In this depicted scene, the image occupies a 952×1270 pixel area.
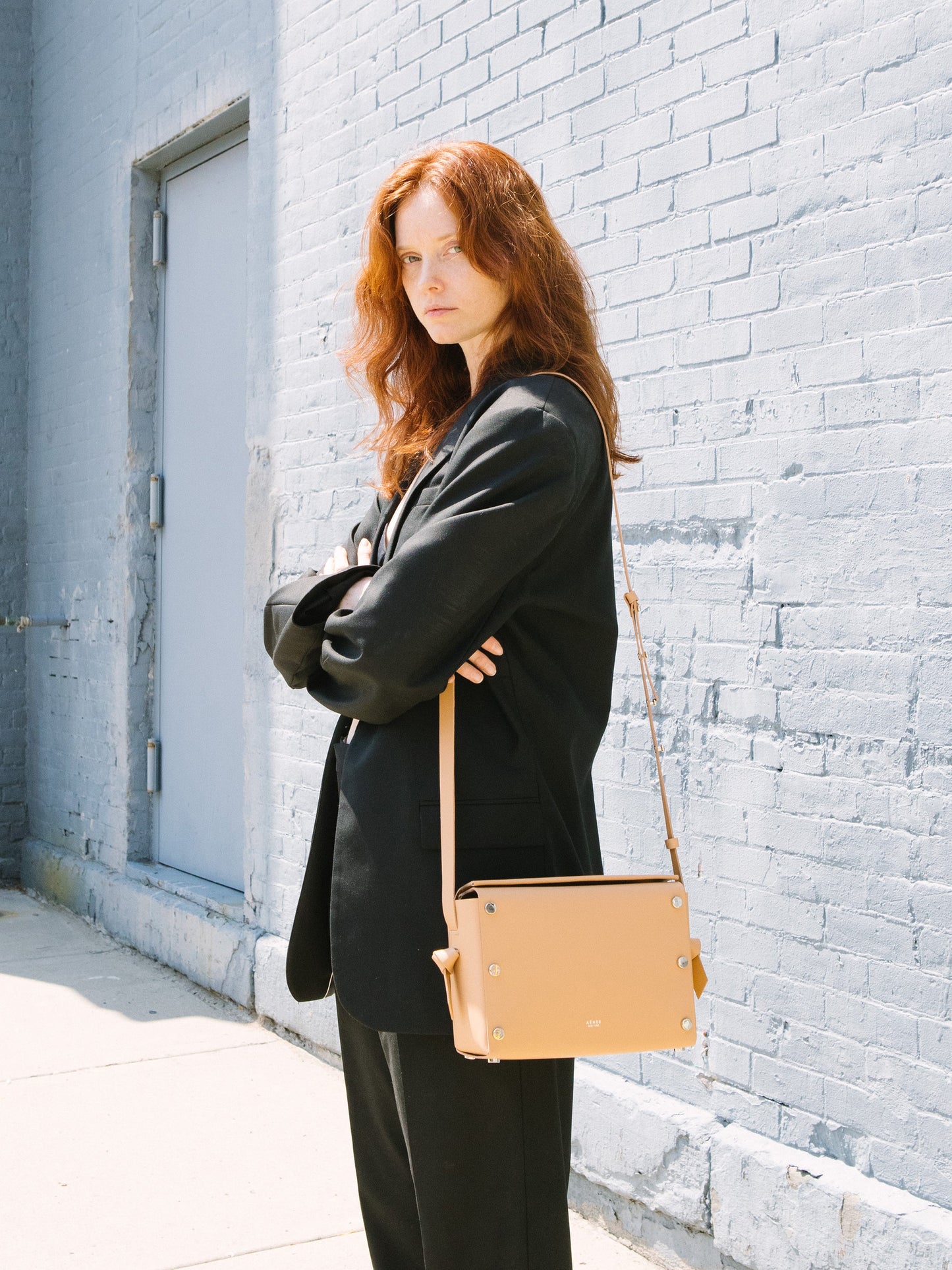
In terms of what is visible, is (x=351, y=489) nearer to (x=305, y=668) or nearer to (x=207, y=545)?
(x=207, y=545)

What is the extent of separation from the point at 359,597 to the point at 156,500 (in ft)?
12.1

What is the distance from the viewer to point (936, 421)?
2.09 m

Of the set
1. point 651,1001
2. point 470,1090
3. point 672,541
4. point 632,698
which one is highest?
point 672,541

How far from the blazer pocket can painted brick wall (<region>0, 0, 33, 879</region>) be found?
5082mm

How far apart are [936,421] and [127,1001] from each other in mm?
3322

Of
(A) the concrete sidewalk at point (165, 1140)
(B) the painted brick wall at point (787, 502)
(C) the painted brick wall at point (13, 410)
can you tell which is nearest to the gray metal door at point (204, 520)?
(A) the concrete sidewalk at point (165, 1140)

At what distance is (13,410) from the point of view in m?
6.26

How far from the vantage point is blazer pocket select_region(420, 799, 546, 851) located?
1619mm

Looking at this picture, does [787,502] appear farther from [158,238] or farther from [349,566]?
[158,238]

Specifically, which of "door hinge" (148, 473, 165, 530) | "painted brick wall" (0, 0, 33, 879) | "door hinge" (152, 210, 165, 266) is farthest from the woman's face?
"painted brick wall" (0, 0, 33, 879)

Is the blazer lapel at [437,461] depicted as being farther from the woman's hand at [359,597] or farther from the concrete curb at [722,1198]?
the concrete curb at [722,1198]

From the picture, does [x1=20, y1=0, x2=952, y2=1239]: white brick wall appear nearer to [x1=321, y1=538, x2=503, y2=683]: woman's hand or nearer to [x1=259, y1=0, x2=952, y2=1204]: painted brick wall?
[x1=259, y1=0, x2=952, y2=1204]: painted brick wall

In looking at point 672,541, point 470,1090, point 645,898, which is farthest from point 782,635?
point 470,1090

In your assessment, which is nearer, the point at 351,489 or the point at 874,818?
the point at 874,818
